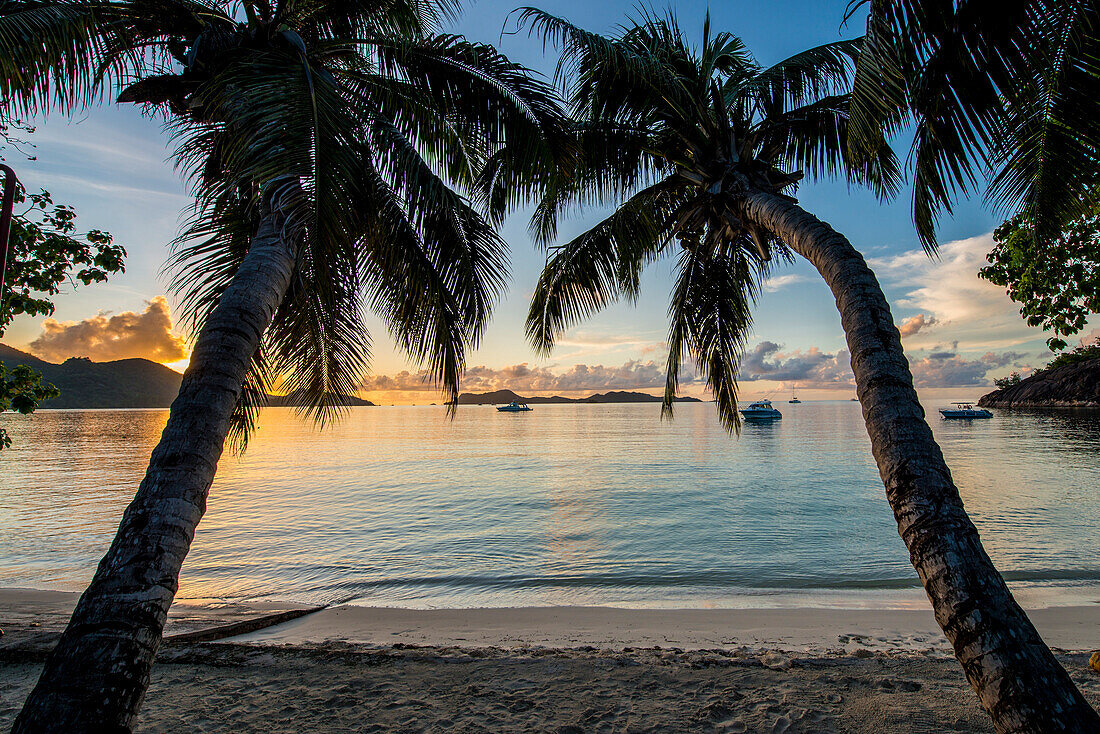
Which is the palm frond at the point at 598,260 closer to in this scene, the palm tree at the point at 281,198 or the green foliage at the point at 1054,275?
the palm tree at the point at 281,198

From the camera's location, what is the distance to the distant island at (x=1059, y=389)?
76.8 metres

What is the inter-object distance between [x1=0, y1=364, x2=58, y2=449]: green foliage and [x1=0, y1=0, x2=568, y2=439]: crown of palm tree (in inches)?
83.6

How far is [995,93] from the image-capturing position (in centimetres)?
371

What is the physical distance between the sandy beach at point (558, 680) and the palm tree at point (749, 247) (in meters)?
2.17

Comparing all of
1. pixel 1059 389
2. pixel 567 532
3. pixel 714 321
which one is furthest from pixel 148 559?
pixel 1059 389

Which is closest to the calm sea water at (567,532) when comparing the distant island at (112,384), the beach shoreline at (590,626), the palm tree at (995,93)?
the beach shoreline at (590,626)

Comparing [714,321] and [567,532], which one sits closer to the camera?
[714,321]

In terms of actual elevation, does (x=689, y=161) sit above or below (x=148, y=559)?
above

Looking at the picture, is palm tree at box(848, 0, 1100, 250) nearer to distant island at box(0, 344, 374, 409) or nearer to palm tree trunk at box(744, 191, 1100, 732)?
palm tree trunk at box(744, 191, 1100, 732)

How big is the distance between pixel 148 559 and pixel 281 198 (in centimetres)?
254

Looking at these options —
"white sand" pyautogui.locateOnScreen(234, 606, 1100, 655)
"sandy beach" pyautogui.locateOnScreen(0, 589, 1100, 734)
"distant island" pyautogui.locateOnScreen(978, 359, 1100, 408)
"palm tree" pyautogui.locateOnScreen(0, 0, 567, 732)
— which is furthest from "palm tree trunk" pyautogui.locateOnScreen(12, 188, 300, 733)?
"distant island" pyautogui.locateOnScreen(978, 359, 1100, 408)

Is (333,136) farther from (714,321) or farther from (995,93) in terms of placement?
(714,321)

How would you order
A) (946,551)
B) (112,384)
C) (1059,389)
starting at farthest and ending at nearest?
(112,384) → (1059,389) → (946,551)

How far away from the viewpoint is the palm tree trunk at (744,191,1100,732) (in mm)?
1957
